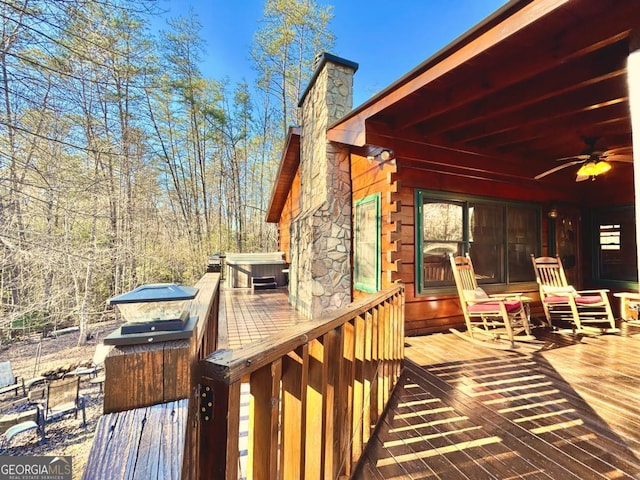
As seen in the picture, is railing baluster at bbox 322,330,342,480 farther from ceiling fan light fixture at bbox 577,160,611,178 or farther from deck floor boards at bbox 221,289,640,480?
ceiling fan light fixture at bbox 577,160,611,178

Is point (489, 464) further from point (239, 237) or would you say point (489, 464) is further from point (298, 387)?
point (239, 237)

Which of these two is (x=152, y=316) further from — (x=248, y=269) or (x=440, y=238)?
(x=248, y=269)

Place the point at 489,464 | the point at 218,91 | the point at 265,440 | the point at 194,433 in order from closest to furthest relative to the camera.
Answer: the point at 194,433 < the point at 265,440 < the point at 489,464 < the point at 218,91

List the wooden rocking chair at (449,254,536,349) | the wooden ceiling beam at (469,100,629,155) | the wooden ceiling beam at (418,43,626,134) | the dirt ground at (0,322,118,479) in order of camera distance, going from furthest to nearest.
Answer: the dirt ground at (0,322,118,479), the wooden rocking chair at (449,254,536,349), the wooden ceiling beam at (469,100,629,155), the wooden ceiling beam at (418,43,626,134)

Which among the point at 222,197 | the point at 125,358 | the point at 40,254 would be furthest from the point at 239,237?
the point at 125,358

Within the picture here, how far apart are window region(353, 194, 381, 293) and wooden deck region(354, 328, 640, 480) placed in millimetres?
1327

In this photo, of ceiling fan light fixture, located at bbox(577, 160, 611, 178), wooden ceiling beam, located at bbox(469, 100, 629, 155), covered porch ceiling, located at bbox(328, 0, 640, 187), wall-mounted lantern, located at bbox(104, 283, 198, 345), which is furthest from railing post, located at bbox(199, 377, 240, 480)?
ceiling fan light fixture, located at bbox(577, 160, 611, 178)

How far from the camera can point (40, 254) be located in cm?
510

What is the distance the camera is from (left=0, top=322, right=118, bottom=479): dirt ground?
571 centimetres

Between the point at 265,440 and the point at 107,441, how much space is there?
45cm

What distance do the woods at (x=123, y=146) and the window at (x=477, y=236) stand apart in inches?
186

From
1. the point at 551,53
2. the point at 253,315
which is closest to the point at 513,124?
the point at 551,53

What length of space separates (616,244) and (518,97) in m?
4.43

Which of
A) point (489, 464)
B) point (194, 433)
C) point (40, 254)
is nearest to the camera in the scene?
point (194, 433)
